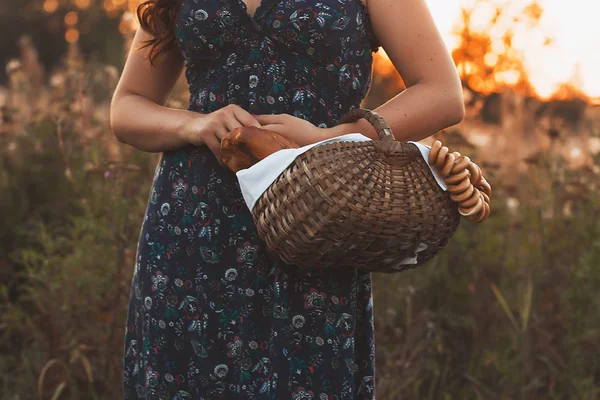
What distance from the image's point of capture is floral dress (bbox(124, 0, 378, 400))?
167 centimetres

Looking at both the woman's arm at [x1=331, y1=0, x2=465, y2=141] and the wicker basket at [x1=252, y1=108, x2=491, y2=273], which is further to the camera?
the woman's arm at [x1=331, y1=0, x2=465, y2=141]

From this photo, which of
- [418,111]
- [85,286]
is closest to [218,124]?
[418,111]

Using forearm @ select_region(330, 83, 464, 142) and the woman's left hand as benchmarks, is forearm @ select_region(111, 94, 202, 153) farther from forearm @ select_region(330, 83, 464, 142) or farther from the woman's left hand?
forearm @ select_region(330, 83, 464, 142)

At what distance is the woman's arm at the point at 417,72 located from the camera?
1674 millimetres

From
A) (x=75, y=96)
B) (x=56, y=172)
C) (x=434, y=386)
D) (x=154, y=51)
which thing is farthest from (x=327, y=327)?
(x=56, y=172)

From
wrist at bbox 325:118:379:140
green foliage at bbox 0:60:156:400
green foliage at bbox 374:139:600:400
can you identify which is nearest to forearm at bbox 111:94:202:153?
wrist at bbox 325:118:379:140

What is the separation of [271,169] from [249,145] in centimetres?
9

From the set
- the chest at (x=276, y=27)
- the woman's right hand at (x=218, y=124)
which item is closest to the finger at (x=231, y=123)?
the woman's right hand at (x=218, y=124)

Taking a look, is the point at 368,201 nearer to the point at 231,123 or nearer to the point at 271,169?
the point at 271,169

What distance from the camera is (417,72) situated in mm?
1718

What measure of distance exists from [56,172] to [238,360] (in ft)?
9.36

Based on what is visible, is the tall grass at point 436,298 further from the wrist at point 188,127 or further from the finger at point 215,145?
the finger at point 215,145

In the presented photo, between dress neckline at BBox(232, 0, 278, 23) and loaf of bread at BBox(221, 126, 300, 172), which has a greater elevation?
dress neckline at BBox(232, 0, 278, 23)

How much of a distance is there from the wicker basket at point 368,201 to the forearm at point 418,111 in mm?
215
